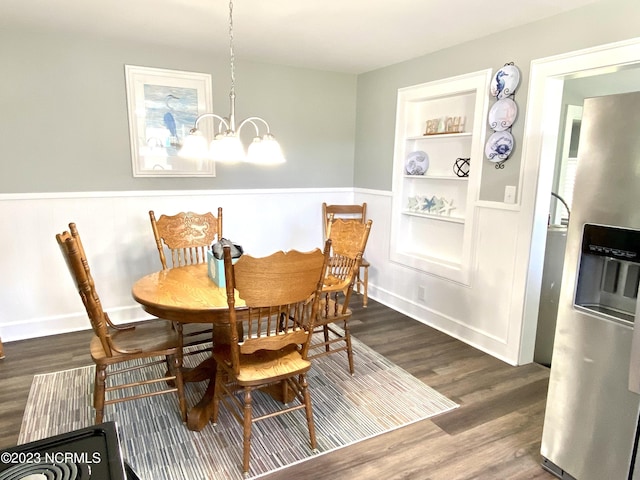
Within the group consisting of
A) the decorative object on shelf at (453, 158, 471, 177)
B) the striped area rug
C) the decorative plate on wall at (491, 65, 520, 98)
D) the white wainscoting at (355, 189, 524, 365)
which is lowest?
the striped area rug

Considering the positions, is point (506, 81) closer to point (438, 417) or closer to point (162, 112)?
point (438, 417)

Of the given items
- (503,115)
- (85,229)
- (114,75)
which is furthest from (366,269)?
(114,75)

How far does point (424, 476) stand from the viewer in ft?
6.24

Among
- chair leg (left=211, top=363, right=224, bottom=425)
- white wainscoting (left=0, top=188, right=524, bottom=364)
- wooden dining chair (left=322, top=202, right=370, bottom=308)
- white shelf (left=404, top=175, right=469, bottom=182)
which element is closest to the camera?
chair leg (left=211, top=363, right=224, bottom=425)

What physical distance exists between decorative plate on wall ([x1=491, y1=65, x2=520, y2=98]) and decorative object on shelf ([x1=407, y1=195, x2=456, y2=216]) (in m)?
1.03

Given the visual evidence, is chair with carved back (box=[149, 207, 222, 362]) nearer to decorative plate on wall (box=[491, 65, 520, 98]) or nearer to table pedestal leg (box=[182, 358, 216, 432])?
table pedestal leg (box=[182, 358, 216, 432])

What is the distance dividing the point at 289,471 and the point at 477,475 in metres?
0.88

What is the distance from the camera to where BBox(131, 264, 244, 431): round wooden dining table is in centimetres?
198

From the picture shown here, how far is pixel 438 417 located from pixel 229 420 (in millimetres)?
1192

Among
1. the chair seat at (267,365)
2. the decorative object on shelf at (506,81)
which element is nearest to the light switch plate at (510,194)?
the decorative object on shelf at (506,81)

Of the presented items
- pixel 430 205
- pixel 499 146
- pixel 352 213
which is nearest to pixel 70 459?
pixel 499 146

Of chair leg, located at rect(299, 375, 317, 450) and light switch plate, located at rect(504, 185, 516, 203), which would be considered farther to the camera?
light switch plate, located at rect(504, 185, 516, 203)

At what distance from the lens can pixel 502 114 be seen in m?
2.90

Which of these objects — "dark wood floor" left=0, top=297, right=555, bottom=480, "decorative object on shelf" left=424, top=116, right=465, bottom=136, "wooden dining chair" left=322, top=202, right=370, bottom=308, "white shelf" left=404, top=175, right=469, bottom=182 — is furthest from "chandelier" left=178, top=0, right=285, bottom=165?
"wooden dining chair" left=322, top=202, right=370, bottom=308
